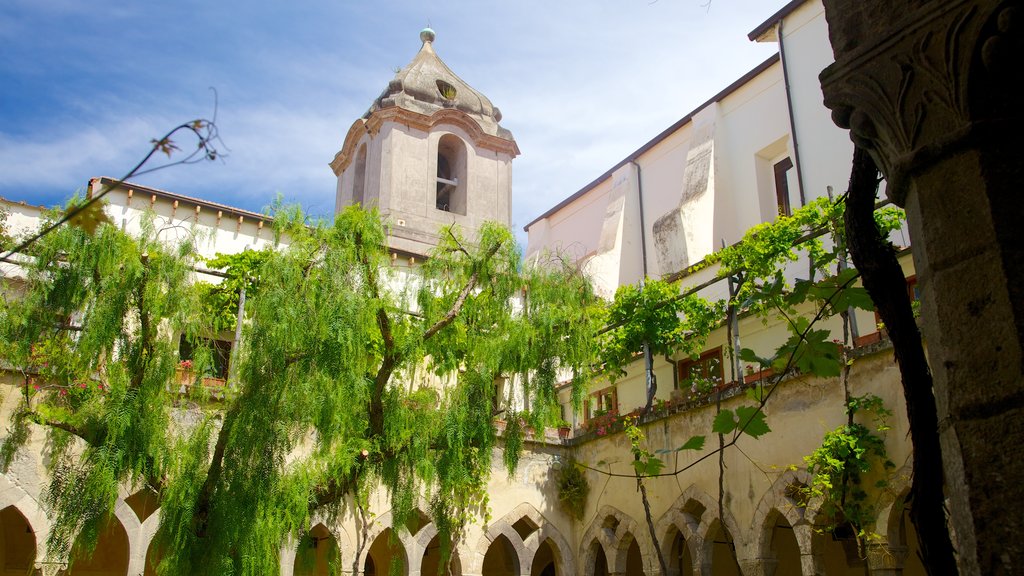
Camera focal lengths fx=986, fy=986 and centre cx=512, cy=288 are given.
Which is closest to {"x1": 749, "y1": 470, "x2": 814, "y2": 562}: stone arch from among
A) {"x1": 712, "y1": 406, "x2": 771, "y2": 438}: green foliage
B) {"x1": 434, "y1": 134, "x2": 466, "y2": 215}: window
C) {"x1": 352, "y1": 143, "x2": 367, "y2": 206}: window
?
{"x1": 712, "y1": 406, "x2": 771, "y2": 438}: green foliage

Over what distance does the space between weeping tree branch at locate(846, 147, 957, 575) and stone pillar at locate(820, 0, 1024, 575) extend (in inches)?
7.8

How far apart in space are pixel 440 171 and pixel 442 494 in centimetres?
1447

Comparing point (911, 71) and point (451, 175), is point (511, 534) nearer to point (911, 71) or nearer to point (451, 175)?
point (451, 175)

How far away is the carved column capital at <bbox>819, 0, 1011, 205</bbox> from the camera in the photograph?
5.80 ft

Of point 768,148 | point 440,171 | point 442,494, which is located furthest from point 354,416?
point 440,171

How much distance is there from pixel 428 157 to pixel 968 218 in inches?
831

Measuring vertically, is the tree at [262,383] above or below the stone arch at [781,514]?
above

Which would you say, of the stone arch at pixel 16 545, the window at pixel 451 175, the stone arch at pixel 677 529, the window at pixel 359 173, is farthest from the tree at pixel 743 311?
the window at pixel 359 173

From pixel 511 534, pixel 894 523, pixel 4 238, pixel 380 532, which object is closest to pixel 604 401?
pixel 511 534

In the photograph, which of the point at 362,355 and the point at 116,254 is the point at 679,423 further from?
the point at 116,254

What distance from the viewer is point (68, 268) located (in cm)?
927

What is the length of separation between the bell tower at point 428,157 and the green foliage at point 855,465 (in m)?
11.5

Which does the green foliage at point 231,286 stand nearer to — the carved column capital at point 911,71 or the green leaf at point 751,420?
the green leaf at point 751,420

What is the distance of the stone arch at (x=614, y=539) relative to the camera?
13.9 metres
